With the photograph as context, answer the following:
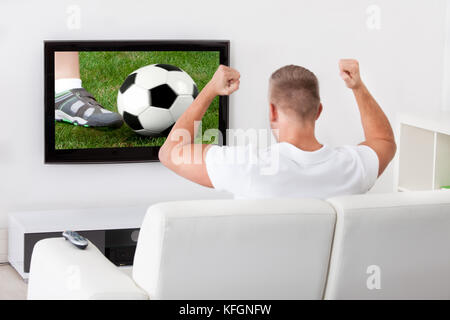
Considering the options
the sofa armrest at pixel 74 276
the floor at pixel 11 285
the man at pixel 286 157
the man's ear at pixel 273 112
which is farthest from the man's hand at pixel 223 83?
the floor at pixel 11 285

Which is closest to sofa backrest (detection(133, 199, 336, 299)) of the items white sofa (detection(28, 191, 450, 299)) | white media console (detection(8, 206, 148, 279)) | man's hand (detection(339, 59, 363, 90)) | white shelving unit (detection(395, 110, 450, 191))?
white sofa (detection(28, 191, 450, 299))

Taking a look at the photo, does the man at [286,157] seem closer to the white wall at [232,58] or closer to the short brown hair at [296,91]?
the short brown hair at [296,91]

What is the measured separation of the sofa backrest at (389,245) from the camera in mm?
2418

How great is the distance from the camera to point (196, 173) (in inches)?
99.2

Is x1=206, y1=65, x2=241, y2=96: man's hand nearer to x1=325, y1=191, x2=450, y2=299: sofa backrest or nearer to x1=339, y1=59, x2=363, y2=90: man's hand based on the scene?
x1=339, y1=59, x2=363, y2=90: man's hand

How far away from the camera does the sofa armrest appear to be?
2332mm

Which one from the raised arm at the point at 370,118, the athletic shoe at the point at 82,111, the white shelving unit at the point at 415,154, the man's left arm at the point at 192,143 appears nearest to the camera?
the man's left arm at the point at 192,143

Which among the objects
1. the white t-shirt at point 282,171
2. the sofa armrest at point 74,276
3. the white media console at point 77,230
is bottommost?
the white media console at point 77,230

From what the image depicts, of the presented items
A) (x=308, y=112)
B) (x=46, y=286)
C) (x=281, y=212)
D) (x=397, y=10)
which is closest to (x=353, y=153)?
(x=308, y=112)

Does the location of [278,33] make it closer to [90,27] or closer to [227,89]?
[90,27]

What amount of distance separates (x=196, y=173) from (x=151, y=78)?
2.45 metres

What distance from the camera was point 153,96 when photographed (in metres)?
4.86

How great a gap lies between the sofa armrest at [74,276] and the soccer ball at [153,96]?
2.17 m

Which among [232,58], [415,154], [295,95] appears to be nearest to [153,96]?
[232,58]
